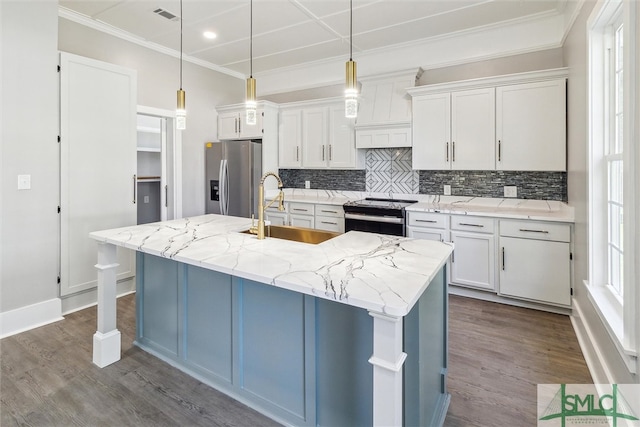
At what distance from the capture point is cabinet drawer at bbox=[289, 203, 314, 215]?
4.68 m

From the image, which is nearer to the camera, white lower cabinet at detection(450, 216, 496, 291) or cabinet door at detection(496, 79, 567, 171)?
cabinet door at detection(496, 79, 567, 171)

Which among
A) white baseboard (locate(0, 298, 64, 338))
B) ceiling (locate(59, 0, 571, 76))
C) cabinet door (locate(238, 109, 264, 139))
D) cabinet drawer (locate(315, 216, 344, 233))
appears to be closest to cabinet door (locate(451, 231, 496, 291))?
cabinet drawer (locate(315, 216, 344, 233))

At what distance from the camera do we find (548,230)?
10.4 feet

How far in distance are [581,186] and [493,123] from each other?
3.89ft

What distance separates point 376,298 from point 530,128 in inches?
122

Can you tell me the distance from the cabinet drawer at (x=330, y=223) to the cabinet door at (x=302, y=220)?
94 millimetres

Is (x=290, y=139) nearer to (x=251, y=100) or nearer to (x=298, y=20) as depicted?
(x=298, y=20)

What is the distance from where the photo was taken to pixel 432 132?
396cm

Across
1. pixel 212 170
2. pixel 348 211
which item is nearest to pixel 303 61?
pixel 212 170

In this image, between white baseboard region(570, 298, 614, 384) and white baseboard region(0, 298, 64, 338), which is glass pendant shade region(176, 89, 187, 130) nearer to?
white baseboard region(0, 298, 64, 338)

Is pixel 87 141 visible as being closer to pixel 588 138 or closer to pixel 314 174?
pixel 314 174

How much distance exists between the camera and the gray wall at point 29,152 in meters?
2.78

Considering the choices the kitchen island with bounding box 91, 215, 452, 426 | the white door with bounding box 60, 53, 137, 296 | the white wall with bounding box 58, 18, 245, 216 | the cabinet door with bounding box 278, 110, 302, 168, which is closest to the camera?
the kitchen island with bounding box 91, 215, 452, 426

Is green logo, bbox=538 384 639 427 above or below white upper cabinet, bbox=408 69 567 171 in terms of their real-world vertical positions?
below
